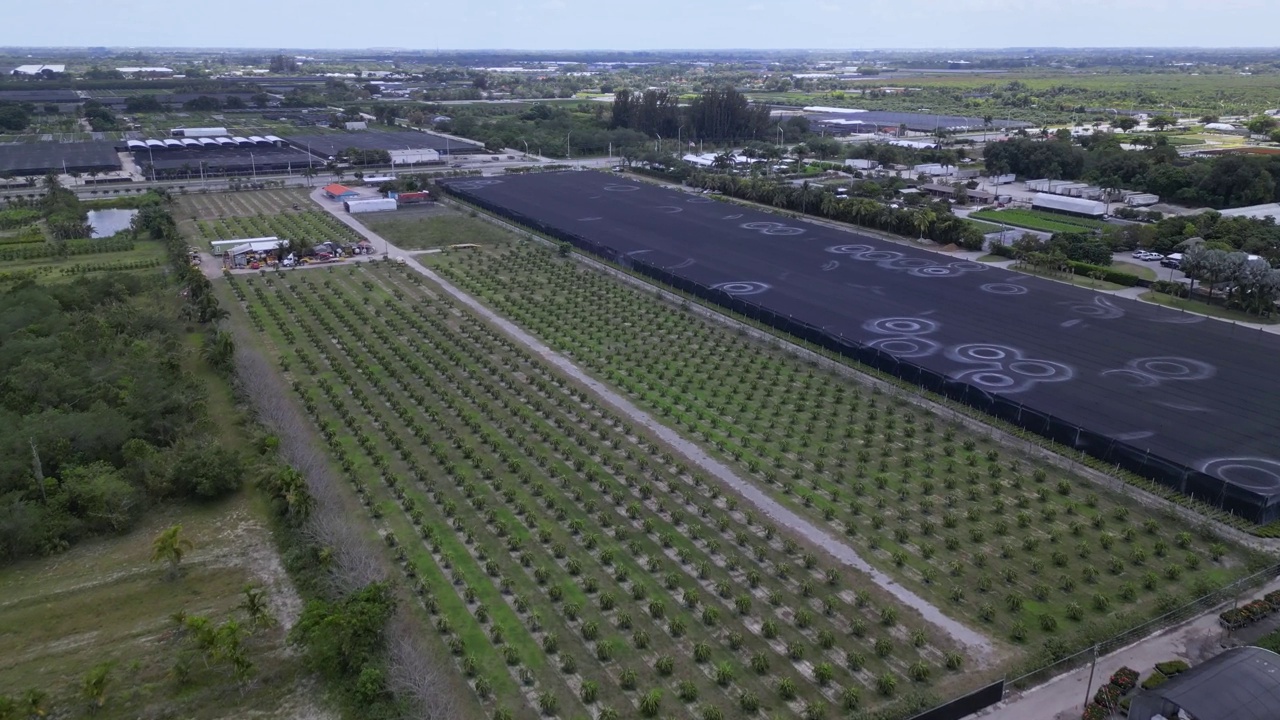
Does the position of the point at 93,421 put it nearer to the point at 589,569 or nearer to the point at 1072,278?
the point at 589,569

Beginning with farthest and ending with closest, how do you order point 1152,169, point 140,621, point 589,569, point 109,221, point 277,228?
point 1152,169 < point 109,221 < point 277,228 < point 589,569 < point 140,621

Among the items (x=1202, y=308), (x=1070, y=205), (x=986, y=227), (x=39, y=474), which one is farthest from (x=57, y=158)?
(x=1202, y=308)

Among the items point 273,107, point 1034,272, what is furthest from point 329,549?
point 273,107

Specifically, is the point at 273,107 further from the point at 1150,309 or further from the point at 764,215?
the point at 1150,309

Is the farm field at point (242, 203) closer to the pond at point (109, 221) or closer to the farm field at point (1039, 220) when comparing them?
the pond at point (109, 221)

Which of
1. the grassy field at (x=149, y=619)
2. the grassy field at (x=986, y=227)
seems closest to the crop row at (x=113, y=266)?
the grassy field at (x=149, y=619)

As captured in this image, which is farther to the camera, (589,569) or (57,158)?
(57,158)
